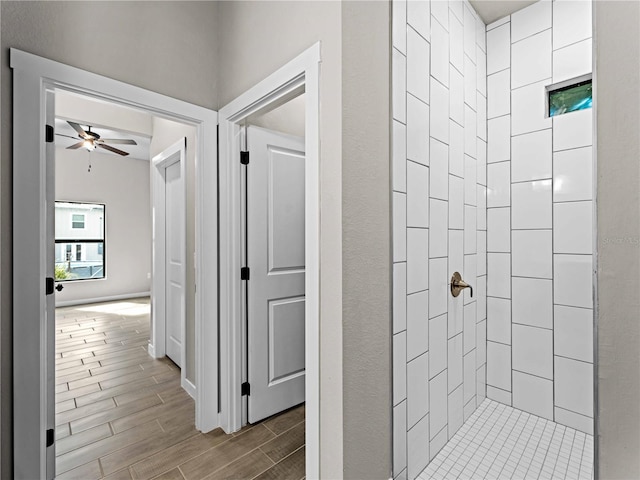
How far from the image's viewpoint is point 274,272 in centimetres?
211

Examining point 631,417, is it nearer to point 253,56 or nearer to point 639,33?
point 639,33

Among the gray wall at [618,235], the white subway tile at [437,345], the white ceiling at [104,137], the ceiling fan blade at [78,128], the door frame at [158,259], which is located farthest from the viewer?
the white ceiling at [104,137]

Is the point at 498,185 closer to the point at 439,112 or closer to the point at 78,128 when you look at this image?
the point at 439,112

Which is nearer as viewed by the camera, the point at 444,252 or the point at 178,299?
the point at 444,252

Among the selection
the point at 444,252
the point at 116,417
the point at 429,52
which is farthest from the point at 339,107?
the point at 116,417

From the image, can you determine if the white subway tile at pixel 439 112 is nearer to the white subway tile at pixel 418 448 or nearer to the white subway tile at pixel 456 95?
the white subway tile at pixel 456 95

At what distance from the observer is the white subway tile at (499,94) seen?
210 cm

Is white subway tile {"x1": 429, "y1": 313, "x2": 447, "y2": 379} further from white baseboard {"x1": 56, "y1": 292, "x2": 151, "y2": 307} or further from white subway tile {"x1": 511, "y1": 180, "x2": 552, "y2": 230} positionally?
white baseboard {"x1": 56, "y1": 292, "x2": 151, "y2": 307}

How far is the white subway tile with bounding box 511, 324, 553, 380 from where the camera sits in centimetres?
195

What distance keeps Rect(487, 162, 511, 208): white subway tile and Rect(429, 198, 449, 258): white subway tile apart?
67 cm

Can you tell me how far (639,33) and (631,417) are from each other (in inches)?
25.6

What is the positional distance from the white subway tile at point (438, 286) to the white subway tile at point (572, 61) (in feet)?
4.44

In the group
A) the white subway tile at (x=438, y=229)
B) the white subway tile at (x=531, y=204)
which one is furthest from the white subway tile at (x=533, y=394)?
the white subway tile at (x=438, y=229)

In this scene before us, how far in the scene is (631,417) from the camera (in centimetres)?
53
